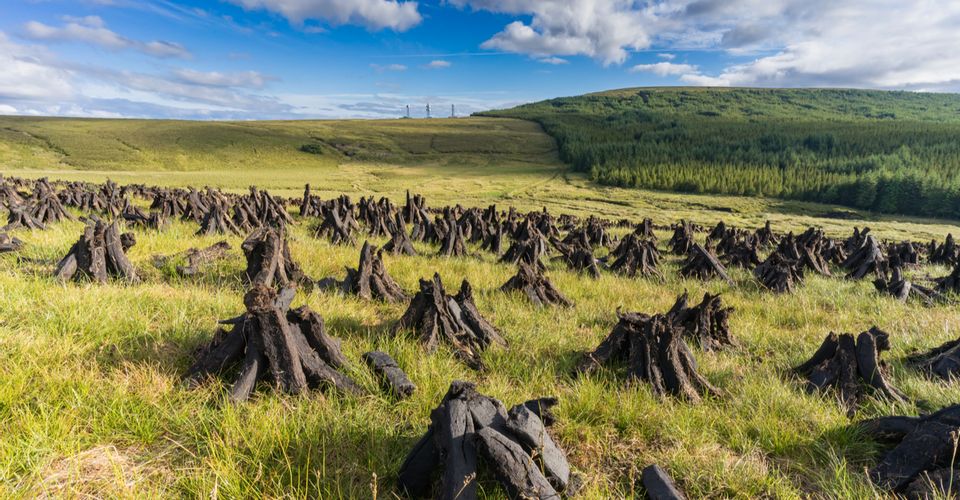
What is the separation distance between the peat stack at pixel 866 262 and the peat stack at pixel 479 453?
13.9m

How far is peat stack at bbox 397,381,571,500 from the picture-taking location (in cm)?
245

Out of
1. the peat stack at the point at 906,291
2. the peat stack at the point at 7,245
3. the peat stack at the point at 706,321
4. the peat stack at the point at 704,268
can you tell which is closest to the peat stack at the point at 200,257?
the peat stack at the point at 7,245

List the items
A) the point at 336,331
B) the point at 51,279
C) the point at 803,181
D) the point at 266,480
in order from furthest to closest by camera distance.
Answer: the point at 803,181, the point at 51,279, the point at 336,331, the point at 266,480

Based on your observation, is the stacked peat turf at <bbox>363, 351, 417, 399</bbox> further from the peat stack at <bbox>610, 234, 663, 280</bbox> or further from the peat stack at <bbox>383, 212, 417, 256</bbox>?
the peat stack at <bbox>610, 234, 663, 280</bbox>

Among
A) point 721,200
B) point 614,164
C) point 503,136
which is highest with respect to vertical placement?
point 503,136

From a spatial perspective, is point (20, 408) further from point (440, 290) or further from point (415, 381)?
point (440, 290)

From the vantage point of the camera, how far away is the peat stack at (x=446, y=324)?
4.96 meters

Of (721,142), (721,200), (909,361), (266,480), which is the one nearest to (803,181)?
(721,200)

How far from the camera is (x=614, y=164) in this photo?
102750mm

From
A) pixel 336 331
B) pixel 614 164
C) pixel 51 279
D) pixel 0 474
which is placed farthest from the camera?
pixel 614 164

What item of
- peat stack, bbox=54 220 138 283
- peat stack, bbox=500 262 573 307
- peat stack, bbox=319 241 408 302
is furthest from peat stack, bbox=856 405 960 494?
peat stack, bbox=54 220 138 283

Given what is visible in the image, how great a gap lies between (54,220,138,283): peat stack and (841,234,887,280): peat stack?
16713 mm

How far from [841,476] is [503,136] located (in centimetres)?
15441

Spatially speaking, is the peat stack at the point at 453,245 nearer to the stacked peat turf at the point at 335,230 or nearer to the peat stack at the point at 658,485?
the stacked peat turf at the point at 335,230
